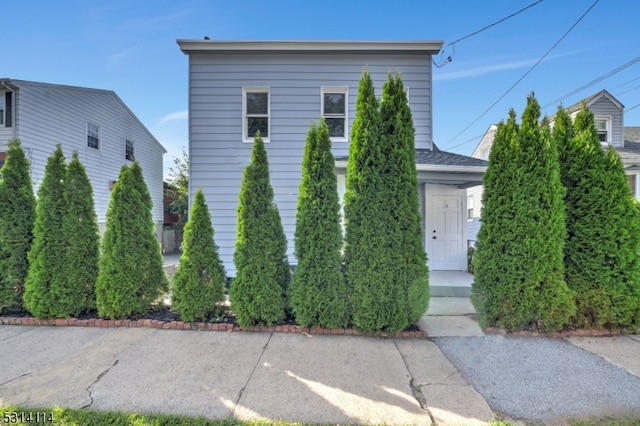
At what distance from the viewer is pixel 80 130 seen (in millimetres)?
11836

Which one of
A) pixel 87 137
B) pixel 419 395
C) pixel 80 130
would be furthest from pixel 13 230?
pixel 87 137

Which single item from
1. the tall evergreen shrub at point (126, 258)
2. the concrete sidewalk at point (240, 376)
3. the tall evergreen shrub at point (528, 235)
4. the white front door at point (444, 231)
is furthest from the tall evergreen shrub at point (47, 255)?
the white front door at point (444, 231)

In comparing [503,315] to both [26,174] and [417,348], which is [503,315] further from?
[26,174]

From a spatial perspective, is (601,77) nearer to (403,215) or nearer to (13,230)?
(403,215)

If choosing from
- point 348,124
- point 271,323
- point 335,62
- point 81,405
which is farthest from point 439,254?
point 81,405

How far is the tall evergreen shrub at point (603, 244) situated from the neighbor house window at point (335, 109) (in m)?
4.52

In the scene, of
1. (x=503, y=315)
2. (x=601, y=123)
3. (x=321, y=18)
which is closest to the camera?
(x=503, y=315)

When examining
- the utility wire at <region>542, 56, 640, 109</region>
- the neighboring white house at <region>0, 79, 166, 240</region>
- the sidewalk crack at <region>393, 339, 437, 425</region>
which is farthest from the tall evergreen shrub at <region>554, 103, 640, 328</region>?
the neighboring white house at <region>0, 79, 166, 240</region>

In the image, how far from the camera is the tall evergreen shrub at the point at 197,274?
4.01 metres

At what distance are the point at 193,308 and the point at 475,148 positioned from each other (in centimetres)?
1843

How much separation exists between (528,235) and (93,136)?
15.7 m

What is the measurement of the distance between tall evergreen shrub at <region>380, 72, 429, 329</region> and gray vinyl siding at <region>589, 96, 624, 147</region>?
12581 millimetres

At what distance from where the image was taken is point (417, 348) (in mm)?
3494

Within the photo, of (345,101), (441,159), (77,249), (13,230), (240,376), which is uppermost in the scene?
(345,101)
